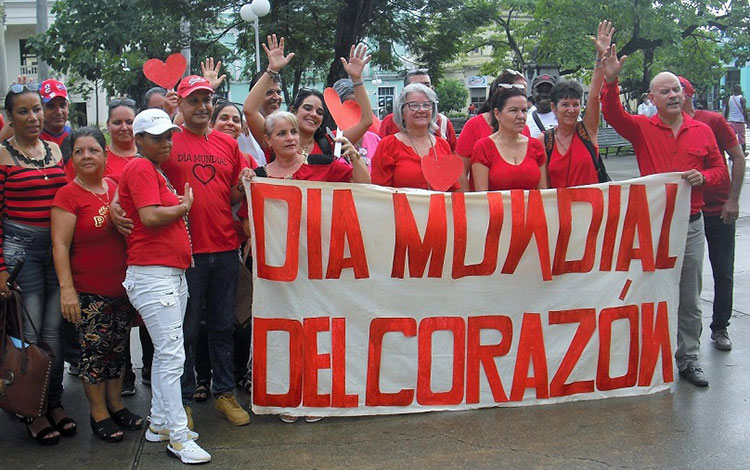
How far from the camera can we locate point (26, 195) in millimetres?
4176

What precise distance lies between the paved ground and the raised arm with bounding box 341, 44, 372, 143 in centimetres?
184

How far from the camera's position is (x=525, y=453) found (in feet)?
13.0

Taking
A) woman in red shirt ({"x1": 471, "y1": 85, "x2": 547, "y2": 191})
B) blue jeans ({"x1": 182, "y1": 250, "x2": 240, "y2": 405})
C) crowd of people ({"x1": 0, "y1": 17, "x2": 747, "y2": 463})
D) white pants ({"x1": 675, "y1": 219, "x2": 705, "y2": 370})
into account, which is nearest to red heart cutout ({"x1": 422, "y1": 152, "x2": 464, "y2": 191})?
crowd of people ({"x1": 0, "y1": 17, "x2": 747, "y2": 463})

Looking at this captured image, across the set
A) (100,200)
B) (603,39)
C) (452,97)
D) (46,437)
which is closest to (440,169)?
(603,39)

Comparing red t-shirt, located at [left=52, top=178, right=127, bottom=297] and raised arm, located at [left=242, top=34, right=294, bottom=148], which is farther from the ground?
raised arm, located at [left=242, top=34, right=294, bottom=148]

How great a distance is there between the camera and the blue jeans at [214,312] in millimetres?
4281

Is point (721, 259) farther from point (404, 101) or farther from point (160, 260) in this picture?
point (160, 260)

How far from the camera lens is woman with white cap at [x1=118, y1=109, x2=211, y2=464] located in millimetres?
3875

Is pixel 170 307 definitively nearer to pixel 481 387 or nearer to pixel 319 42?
pixel 481 387

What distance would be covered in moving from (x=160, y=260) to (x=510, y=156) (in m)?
2.18

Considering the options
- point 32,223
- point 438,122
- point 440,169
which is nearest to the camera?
point 32,223

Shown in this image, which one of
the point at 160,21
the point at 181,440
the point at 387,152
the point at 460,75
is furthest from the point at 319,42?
the point at 460,75

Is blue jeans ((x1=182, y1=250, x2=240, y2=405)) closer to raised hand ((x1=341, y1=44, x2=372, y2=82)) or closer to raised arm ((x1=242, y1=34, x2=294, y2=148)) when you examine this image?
raised arm ((x1=242, y1=34, x2=294, y2=148))

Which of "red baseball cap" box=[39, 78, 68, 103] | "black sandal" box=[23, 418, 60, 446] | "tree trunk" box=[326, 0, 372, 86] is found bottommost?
"black sandal" box=[23, 418, 60, 446]
